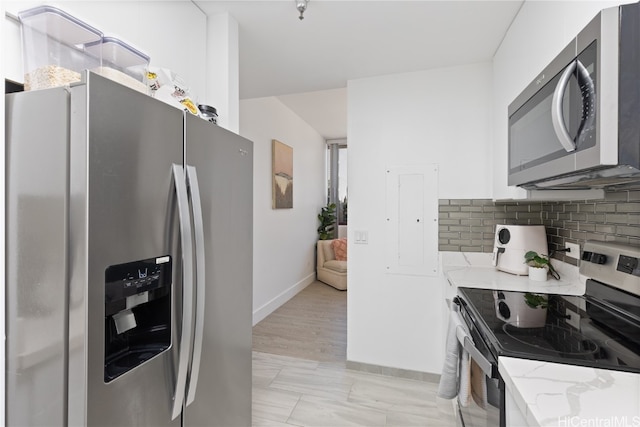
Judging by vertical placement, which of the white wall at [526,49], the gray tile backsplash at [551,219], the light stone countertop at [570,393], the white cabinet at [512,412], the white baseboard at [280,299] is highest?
the white wall at [526,49]

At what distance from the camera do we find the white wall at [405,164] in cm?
235

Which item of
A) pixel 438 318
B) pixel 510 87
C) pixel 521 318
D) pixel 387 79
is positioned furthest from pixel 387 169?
pixel 521 318

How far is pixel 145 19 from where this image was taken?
4.34 feet

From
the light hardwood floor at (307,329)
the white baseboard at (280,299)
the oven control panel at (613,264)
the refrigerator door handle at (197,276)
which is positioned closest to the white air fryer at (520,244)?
the oven control panel at (613,264)

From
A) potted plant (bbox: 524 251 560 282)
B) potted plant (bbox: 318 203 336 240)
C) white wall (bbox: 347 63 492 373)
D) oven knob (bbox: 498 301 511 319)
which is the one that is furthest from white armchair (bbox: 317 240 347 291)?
oven knob (bbox: 498 301 511 319)

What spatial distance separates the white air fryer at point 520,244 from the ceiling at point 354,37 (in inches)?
47.7

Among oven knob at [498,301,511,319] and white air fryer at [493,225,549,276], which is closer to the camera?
oven knob at [498,301,511,319]

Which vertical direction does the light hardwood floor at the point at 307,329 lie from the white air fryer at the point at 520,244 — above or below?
below

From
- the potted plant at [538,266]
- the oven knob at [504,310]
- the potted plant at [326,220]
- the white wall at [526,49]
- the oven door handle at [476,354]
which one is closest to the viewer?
the oven door handle at [476,354]

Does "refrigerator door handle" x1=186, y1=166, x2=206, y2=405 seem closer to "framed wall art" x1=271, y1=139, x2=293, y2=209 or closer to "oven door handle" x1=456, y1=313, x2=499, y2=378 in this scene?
"oven door handle" x1=456, y1=313, x2=499, y2=378

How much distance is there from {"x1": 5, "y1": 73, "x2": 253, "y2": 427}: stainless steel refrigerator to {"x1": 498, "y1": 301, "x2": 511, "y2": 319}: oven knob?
1171 millimetres

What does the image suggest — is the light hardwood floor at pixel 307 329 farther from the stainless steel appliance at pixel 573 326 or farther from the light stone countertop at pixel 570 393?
the light stone countertop at pixel 570 393

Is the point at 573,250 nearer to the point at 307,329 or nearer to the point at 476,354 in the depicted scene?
the point at 476,354

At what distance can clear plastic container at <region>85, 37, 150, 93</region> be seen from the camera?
1.01 m
